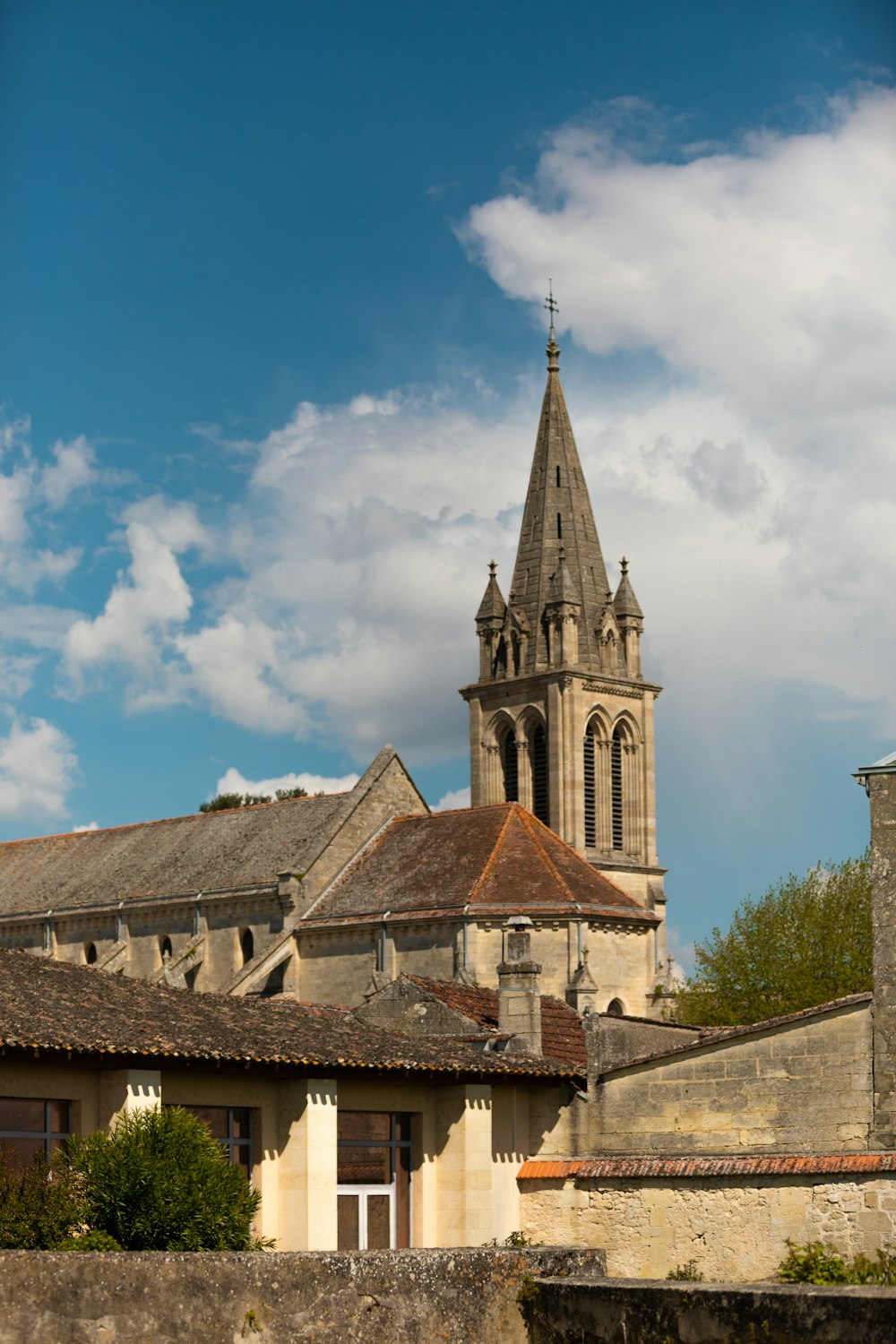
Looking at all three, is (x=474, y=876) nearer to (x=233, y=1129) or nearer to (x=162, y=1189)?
(x=233, y=1129)

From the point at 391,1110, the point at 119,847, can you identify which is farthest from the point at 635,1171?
the point at 119,847

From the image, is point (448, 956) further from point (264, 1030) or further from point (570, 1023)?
point (264, 1030)

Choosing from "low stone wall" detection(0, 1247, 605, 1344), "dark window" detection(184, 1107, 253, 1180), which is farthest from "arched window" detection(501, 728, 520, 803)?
"low stone wall" detection(0, 1247, 605, 1344)

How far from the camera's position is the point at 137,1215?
16422 millimetres

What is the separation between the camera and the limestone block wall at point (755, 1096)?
67.1ft

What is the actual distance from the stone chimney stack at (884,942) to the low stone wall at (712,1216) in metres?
0.85

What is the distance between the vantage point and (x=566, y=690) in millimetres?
69500

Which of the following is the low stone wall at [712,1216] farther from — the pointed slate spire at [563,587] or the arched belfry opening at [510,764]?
the pointed slate spire at [563,587]

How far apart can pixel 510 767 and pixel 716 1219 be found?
5067cm

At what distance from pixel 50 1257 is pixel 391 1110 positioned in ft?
35.3

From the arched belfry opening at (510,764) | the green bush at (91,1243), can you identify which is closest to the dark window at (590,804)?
the arched belfry opening at (510,764)

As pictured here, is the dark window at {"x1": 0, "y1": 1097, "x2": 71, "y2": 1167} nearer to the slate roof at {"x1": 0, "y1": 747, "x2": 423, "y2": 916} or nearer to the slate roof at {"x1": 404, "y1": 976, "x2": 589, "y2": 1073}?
the slate roof at {"x1": 404, "y1": 976, "x2": 589, "y2": 1073}

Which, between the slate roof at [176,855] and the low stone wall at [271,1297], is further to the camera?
the slate roof at [176,855]

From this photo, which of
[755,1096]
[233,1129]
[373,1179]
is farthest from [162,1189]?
[755,1096]
